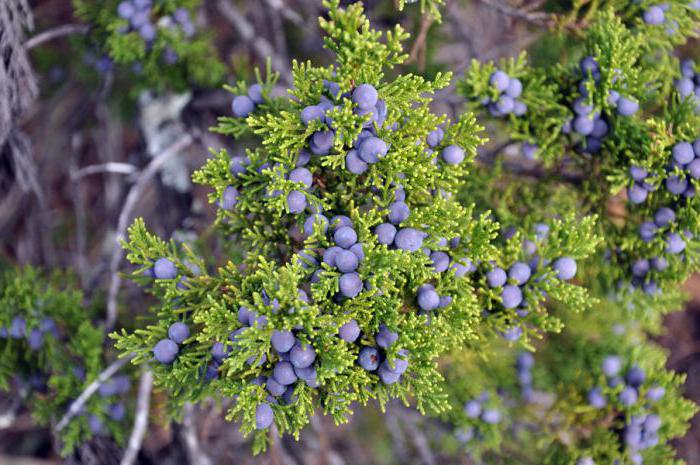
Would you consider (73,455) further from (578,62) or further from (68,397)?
(578,62)

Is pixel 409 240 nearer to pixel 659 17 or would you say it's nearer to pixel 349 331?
pixel 349 331

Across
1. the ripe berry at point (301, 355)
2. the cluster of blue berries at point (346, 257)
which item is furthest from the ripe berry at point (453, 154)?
the ripe berry at point (301, 355)

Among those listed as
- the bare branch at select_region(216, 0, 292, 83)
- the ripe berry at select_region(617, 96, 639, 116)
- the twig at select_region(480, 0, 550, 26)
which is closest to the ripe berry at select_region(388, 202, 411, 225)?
the ripe berry at select_region(617, 96, 639, 116)

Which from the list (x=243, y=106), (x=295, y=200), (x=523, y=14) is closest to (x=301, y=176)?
(x=295, y=200)

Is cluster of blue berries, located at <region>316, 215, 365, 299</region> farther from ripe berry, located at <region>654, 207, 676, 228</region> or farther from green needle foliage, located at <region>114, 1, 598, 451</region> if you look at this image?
ripe berry, located at <region>654, 207, 676, 228</region>

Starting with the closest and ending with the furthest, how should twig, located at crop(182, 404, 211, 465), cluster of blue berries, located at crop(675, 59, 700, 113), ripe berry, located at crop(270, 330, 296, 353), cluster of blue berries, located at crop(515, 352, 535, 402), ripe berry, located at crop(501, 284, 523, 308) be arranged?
ripe berry, located at crop(270, 330, 296, 353) < ripe berry, located at crop(501, 284, 523, 308) < cluster of blue berries, located at crop(675, 59, 700, 113) < twig, located at crop(182, 404, 211, 465) < cluster of blue berries, located at crop(515, 352, 535, 402)

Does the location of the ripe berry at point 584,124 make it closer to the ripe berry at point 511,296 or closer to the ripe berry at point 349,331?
the ripe berry at point 511,296
